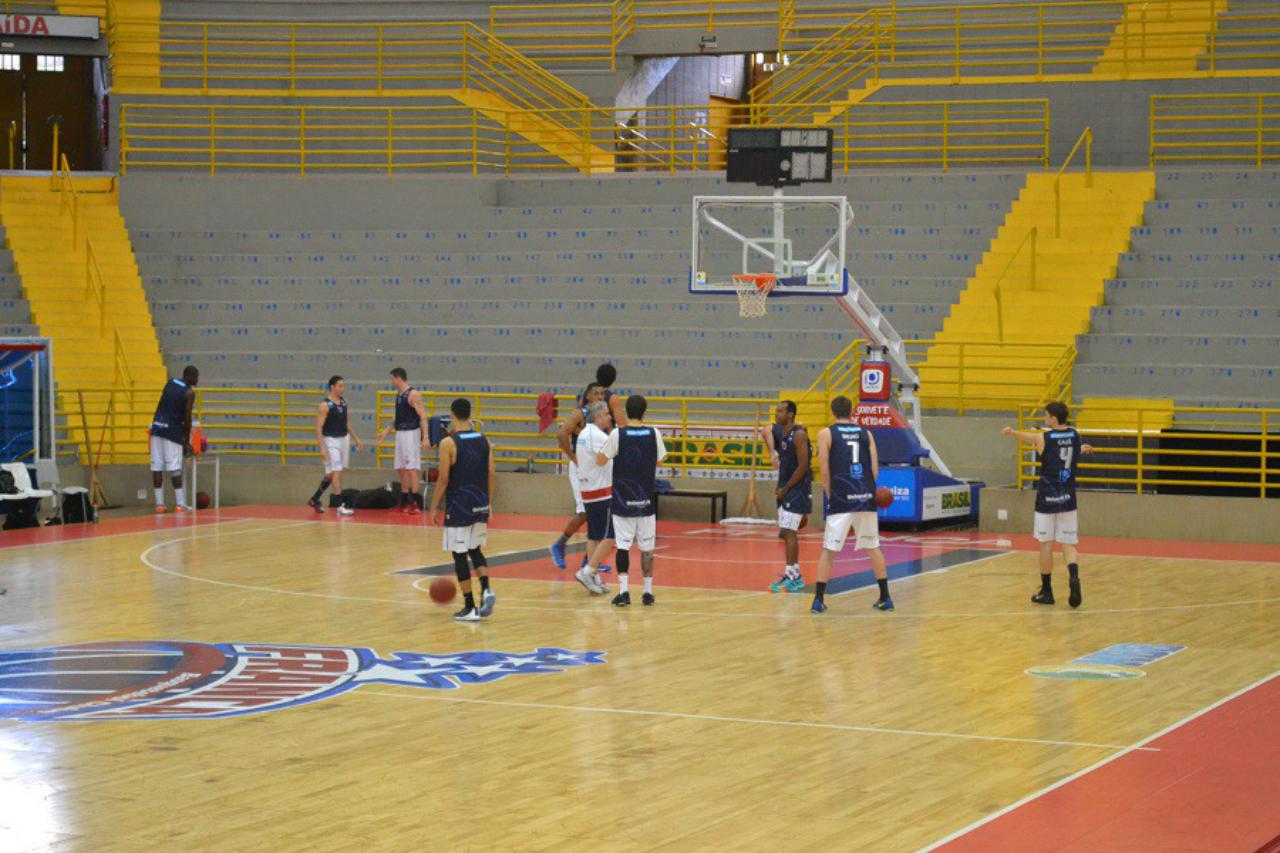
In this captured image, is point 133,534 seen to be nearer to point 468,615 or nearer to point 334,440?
point 334,440

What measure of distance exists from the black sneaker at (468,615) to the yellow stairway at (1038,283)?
12.0 m

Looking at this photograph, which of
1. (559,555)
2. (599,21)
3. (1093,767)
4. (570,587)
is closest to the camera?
(1093,767)

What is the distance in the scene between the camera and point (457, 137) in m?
33.8

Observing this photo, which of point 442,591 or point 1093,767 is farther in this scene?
point 442,591

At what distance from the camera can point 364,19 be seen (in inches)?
1447

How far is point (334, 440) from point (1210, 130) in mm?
16132

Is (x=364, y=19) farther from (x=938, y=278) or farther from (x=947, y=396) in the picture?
(x=947, y=396)

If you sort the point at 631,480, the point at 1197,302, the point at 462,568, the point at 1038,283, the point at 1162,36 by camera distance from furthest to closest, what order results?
the point at 1162,36 < the point at 1038,283 < the point at 1197,302 < the point at 631,480 < the point at 462,568

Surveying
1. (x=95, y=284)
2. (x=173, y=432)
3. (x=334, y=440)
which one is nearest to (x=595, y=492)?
(x=334, y=440)

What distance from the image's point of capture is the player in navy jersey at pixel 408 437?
2477 centimetres

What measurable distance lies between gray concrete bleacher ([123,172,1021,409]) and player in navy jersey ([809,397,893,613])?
11.8 m

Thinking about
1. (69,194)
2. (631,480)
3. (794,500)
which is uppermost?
(69,194)

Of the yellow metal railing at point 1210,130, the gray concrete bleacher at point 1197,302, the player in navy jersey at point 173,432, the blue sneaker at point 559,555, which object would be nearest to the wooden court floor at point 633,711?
the blue sneaker at point 559,555

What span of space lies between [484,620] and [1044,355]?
1396 cm
